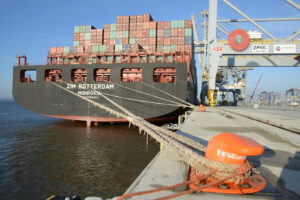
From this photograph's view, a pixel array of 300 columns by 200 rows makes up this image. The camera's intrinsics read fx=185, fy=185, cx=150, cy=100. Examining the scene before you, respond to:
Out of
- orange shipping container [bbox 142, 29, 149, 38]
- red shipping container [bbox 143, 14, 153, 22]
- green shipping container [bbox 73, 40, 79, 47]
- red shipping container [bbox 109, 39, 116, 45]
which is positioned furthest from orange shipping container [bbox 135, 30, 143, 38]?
green shipping container [bbox 73, 40, 79, 47]

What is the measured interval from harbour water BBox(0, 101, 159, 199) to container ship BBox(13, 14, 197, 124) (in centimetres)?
413

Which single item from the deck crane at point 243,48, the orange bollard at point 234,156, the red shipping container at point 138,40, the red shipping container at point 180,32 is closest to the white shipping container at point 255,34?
the deck crane at point 243,48

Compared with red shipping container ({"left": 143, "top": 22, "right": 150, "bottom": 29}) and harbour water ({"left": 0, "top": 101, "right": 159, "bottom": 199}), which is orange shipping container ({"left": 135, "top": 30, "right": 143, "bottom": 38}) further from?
harbour water ({"left": 0, "top": 101, "right": 159, "bottom": 199})

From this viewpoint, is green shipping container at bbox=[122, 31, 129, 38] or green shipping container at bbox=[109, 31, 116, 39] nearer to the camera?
green shipping container at bbox=[122, 31, 129, 38]

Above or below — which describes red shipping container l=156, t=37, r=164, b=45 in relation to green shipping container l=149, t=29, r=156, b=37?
below

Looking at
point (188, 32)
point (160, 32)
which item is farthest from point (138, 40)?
point (188, 32)

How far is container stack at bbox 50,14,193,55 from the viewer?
21703 millimetres

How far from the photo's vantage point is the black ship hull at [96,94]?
51.3 ft

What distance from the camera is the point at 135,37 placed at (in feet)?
74.3

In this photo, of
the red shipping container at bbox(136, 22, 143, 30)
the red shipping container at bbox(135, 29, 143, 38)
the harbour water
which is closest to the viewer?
the harbour water

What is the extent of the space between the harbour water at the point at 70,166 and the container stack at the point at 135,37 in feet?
41.1

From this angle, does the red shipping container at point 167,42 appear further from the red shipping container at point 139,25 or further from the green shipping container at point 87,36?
the green shipping container at point 87,36

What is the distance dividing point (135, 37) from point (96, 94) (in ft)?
31.8

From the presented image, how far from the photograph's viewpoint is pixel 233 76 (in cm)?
5081
